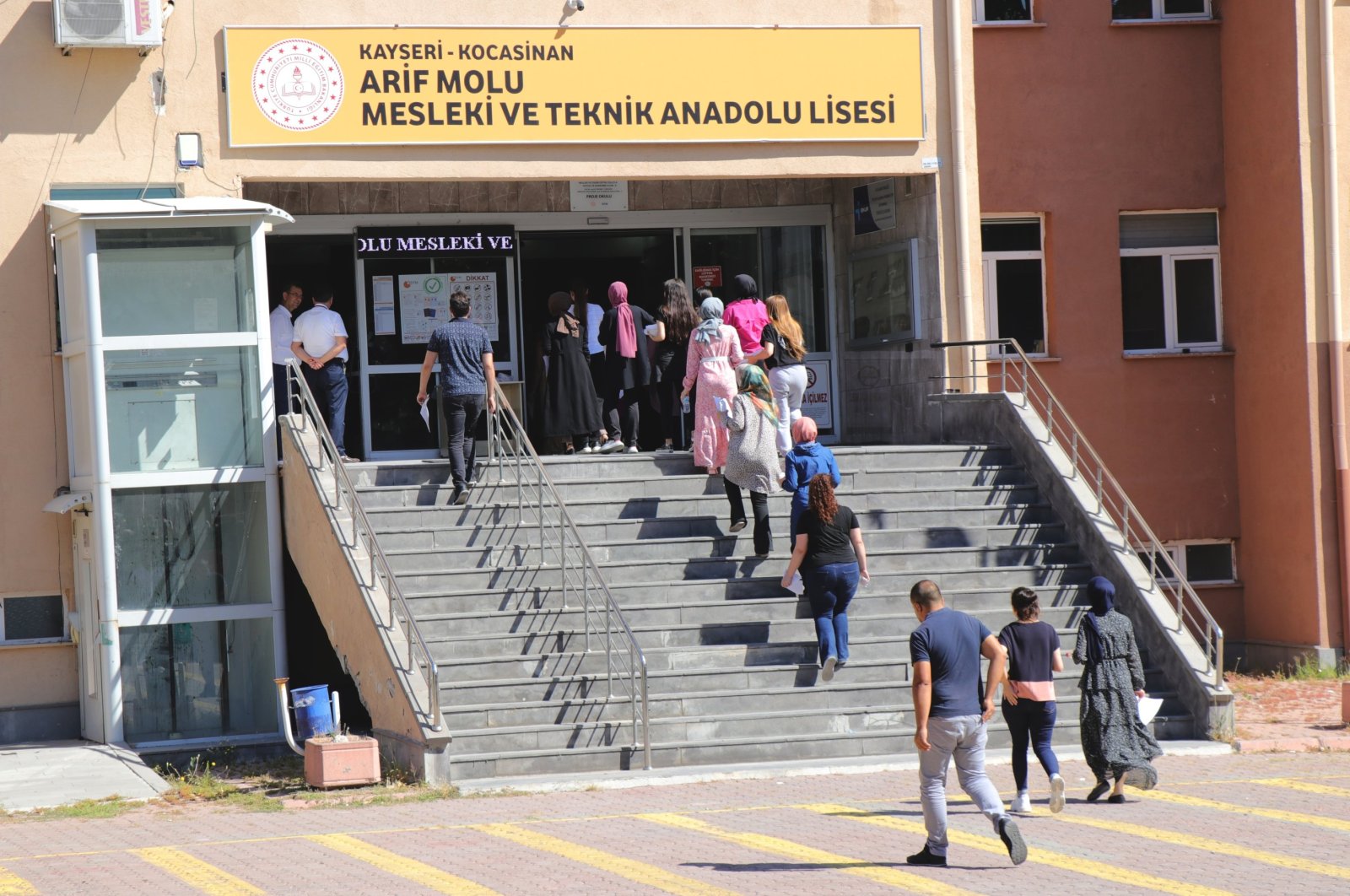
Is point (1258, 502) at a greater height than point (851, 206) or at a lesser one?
lesser

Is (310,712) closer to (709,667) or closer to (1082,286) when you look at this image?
(709,667)

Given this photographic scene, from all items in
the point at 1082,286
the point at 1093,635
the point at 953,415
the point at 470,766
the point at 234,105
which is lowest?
the point at 470,766

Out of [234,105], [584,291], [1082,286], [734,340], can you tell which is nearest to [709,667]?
[734,340]

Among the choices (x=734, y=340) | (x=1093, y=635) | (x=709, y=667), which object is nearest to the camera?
(x=1093, y=635)

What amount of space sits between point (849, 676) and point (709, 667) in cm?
112

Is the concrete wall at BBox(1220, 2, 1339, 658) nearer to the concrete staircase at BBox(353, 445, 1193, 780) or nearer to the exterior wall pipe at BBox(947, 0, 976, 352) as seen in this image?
the exterior wall pipe at BBox(947, 0, 976, 352)

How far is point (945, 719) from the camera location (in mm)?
9141

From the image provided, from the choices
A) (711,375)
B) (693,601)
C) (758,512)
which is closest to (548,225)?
(711,375)

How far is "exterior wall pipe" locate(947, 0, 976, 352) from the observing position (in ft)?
58.7

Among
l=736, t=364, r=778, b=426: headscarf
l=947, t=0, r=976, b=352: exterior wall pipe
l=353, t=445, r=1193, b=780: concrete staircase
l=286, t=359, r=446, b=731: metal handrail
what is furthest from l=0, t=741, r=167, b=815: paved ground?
→ l=947, t=0, r=976, b=352: exterior wall pipe

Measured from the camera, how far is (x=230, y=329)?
15.6 meters

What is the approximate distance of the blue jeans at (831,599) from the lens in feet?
42.9

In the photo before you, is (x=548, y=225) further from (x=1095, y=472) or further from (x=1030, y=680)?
(x=1030, y=680)

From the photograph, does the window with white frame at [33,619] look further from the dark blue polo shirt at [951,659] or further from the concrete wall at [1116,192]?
the concrete wall at [1116,192]
